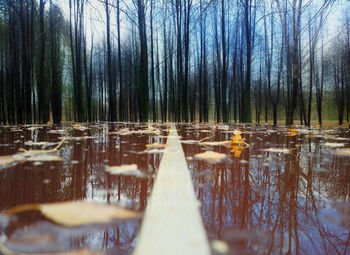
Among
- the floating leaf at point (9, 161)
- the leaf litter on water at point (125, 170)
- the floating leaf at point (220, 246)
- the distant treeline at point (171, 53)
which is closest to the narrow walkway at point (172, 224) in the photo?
the floating leaf at point (220, 246)

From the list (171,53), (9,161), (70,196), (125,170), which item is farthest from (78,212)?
(171,53)

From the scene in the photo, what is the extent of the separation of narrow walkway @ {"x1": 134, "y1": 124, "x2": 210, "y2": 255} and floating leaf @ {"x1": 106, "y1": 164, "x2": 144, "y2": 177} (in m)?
0.21

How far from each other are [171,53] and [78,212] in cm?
1294

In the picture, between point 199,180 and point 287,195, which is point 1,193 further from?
point 287,195

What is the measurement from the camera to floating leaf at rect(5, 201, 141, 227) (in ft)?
1.68

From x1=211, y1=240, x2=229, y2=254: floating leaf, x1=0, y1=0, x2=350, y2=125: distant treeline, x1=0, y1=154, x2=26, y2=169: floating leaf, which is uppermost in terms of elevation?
x1=0, y1=0, x2=350, y2=125: distant treeline

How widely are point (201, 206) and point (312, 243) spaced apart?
0.86ft

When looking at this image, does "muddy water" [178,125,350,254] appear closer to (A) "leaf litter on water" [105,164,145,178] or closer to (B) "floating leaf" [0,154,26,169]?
(A) "leaf litter on water" [105,164,145,178]

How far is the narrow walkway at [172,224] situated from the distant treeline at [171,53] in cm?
656

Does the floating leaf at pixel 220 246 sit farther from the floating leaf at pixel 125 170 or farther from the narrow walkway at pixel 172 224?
the floating leaf at pixel 125 170

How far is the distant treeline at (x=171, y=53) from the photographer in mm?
9648

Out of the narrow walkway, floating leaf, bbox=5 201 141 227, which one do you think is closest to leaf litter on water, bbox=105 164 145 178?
the narrow walkway

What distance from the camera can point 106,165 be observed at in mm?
1171

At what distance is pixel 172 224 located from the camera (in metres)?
0.47
